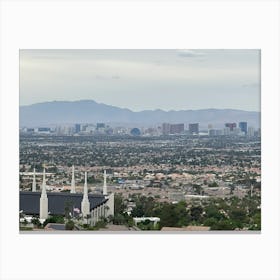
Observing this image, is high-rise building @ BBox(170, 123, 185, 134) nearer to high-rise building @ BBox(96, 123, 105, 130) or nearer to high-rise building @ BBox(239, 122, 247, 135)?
high-rise building @ BBox(239, 122, 247, 135)

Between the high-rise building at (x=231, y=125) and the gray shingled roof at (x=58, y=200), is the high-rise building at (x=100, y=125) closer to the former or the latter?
the gray shingled roof at (x=58, y=200)

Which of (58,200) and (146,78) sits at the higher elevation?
(146,78)

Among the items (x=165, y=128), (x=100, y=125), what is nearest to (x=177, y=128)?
(x=165, y=128)

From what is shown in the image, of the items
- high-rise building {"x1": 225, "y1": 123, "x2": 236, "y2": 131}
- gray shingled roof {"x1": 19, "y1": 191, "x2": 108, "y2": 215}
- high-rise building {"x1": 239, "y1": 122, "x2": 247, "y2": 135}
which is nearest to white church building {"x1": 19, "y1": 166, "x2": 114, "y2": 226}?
gray shingled roof {"x1": 19, "y1": 191, "x2": 108, "y2": 215}

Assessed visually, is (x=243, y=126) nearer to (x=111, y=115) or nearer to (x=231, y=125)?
(x=231, y=125)

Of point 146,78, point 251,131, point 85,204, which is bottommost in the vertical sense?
point 85,204
